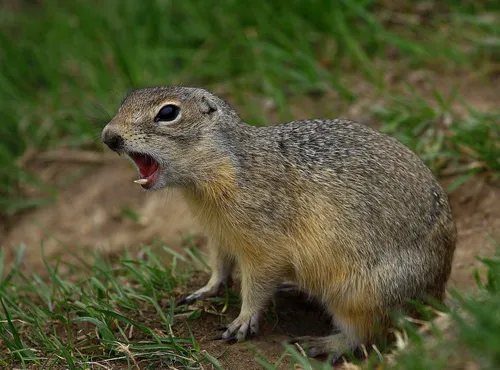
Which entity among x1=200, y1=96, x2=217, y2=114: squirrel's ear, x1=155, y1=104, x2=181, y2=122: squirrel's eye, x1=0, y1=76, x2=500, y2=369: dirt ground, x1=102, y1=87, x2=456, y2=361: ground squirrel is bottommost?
x1=0, y1=76, x2=500, y2=369: dirt ground

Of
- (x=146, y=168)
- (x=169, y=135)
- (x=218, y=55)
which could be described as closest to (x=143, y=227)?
(x=218, y=55)

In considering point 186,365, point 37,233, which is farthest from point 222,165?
point 37,233

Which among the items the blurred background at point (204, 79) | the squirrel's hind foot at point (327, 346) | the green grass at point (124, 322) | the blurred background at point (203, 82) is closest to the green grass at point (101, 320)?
the green grass at point (124, 322)

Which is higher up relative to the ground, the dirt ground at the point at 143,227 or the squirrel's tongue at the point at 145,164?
the squirrel's tongue at the point at 145,164

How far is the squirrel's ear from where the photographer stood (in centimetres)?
516

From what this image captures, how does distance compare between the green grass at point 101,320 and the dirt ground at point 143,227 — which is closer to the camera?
the green grass at point 101,320

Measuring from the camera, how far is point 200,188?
499cm

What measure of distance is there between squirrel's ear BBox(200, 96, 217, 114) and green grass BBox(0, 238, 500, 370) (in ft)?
4.04

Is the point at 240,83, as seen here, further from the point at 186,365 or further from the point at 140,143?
the point at 186,365

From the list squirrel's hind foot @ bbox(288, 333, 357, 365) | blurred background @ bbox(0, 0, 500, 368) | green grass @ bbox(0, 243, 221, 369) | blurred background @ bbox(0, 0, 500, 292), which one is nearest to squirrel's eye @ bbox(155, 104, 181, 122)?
green grass @ bbox(0, 243, 221, 369)

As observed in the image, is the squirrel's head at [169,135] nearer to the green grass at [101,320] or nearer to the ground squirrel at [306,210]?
the ground squirrel at [306,210]

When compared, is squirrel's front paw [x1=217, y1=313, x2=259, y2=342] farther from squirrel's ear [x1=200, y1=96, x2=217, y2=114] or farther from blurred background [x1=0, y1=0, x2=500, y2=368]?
blurred background [x1=0, y1=0, x2=500, y2=368]

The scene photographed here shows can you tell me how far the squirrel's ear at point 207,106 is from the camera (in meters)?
5.16

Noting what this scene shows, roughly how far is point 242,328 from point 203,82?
4322 millimetres
